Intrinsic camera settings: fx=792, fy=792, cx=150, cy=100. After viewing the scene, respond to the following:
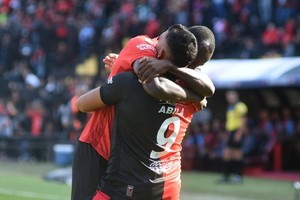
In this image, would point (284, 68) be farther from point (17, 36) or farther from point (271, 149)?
point (17, 36)

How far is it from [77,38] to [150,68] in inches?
829

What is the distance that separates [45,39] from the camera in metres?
26.1

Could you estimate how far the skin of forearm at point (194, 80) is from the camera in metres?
4.57

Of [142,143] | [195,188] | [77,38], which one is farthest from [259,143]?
[142,143]

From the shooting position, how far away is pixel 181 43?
4348mm

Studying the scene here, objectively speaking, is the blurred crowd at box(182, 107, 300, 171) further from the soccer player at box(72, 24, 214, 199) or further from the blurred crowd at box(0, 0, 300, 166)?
the soccer player at box(72, 24, 214, 199)

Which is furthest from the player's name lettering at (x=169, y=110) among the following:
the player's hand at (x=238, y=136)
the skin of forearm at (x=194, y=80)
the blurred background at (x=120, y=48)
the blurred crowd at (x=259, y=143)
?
the blurred crowd at (x=259, y=143)

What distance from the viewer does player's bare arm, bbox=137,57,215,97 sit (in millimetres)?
4461

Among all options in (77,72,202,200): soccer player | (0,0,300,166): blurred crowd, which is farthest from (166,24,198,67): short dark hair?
(0,0,300,166): blurred crowd

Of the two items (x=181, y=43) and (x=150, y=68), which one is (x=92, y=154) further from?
(x=181, y=43)

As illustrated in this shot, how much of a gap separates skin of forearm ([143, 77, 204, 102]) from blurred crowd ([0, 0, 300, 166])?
483 inches

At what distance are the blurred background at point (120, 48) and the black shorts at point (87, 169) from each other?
10593 millimetres

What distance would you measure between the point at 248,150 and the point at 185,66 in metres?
12.2

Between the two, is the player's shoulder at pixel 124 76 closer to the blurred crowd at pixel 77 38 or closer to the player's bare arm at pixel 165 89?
the player's bare arm at pixel 165 89
